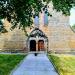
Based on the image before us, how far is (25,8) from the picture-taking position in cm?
1919

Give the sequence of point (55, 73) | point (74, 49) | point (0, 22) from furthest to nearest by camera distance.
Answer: point (74, 49) < point (55, 73) < point (0, 22)

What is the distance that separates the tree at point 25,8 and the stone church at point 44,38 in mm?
37282

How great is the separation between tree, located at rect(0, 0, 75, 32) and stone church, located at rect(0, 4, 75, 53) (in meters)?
37.3

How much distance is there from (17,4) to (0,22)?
6.34 ft

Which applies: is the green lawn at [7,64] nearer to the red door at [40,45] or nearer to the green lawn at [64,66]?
the green lawn at [64,66]

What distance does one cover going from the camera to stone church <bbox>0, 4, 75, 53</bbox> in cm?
5747

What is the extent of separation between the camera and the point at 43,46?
58.2m

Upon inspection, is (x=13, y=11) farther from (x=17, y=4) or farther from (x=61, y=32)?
(x=61, y=32)

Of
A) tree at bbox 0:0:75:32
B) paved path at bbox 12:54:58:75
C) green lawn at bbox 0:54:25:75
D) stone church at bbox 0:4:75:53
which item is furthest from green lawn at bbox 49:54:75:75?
stone church at bbox 0:4:75:53

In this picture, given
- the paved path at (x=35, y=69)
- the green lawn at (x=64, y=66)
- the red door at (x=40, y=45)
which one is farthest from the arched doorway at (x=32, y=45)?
the paved path at (x=35, y=69)

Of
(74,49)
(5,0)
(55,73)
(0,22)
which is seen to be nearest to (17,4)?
(5,0)

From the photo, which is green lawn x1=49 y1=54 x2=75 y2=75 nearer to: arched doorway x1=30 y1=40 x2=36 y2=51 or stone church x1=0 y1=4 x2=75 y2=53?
stone church x1=0 y1=4 x2=75 y2=53

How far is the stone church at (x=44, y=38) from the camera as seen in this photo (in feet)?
189

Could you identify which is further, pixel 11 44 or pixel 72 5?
pixel 11 44
